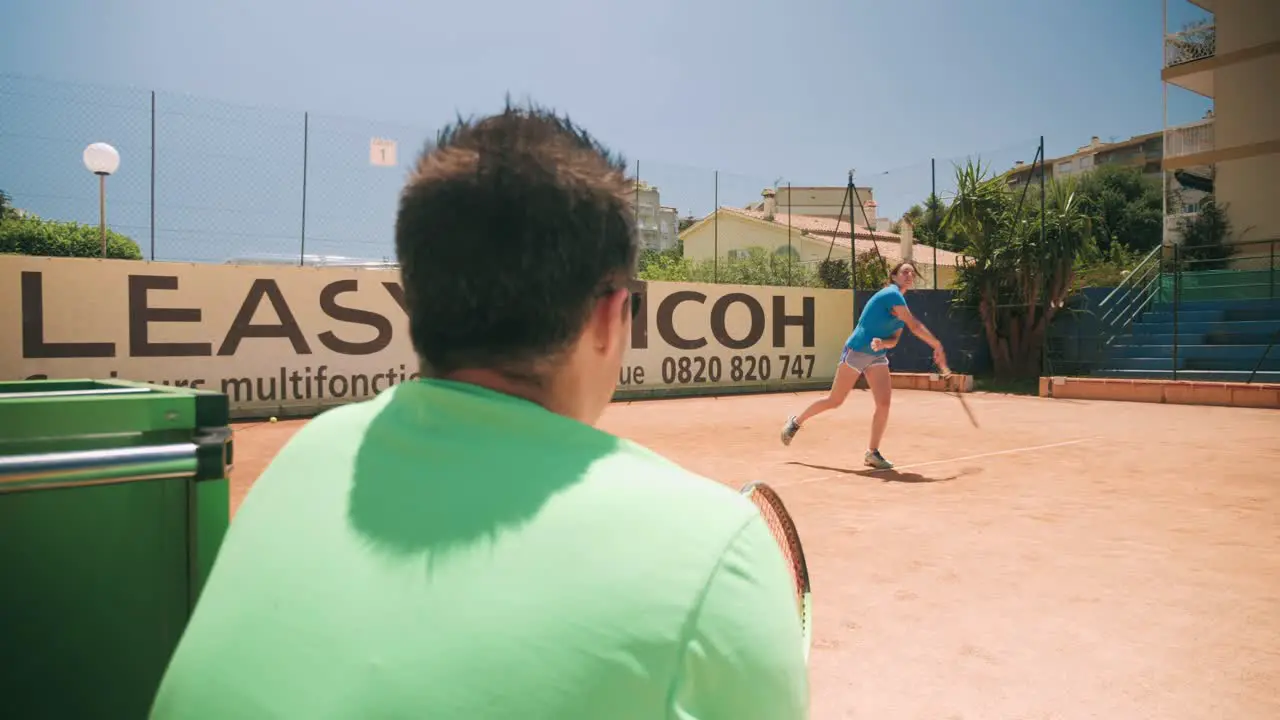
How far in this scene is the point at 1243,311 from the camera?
55.0 feet

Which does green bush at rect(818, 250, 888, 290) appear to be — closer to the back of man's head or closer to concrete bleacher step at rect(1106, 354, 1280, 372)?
concrete bleacher step at rect(1106, 354, 1280, 372)

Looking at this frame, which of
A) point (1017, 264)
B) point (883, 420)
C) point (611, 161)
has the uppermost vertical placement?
point (1017, 264)

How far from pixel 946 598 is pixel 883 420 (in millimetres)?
3475

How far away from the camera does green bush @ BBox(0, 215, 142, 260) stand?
43.4 ft

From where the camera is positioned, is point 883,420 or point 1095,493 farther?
point 883,420

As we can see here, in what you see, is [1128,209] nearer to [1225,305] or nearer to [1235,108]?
[1235,108]

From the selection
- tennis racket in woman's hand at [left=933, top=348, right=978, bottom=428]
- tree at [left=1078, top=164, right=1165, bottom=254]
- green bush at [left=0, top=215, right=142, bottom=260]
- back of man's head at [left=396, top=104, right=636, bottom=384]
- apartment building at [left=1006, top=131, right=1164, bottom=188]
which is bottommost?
tennis racket in woman's hand at [left=933, top=348, right=978, bottom=428]

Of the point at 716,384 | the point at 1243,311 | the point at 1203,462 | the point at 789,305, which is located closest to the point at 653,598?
the point at 1203,462

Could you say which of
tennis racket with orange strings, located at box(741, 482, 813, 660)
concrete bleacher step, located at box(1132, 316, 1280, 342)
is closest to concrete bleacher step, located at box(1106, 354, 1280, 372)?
concrete bleacher step, located at box(1132, 316, 1280, 342)

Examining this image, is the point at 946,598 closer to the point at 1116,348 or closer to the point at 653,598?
the point at 653,598

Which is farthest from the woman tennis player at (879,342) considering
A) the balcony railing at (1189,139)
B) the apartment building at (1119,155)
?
the apartment building at (1119,155)

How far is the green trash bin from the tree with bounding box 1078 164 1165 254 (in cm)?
5062

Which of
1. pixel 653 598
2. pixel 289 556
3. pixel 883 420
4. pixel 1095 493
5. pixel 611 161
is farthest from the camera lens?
pixel 883 420

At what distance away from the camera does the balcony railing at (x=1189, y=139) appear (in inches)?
963
